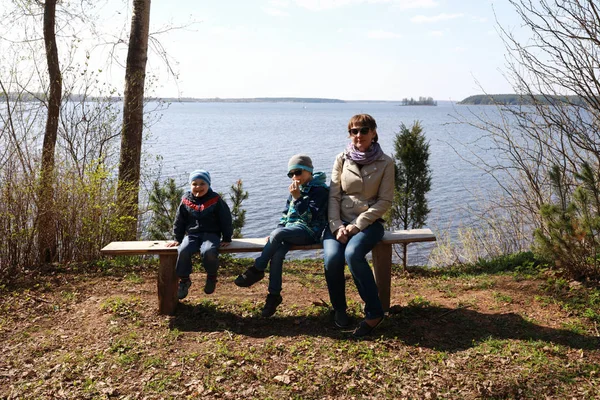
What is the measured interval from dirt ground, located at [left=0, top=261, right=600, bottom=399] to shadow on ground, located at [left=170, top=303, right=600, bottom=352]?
0.6 inches

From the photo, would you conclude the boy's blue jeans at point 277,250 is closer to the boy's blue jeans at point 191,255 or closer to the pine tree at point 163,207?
the boy's blue jeans at point 191,255

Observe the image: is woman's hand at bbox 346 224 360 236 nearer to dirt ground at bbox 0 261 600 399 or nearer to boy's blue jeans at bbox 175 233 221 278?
dirt ground at bbox 0 261 600 399

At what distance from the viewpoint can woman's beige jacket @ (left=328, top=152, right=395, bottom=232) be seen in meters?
4.48

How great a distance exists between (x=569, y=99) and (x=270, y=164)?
23160 millimetres

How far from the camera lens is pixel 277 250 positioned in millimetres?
4574

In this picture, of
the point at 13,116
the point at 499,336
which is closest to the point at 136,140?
the point at 13,116

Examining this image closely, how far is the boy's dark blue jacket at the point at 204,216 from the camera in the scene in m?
4.79

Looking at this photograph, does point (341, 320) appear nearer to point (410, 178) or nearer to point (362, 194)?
point (362, 194)

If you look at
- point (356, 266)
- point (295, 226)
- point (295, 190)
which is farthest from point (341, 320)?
point (295, 190)

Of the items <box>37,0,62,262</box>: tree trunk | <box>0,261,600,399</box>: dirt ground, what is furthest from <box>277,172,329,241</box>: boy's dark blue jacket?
<box>37,0,62,262</box>: tree trunk

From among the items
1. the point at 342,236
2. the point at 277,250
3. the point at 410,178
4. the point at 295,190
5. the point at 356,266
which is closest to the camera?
the point at 356,266

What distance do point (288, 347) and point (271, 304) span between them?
0.61m

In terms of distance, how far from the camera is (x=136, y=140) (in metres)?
7.65

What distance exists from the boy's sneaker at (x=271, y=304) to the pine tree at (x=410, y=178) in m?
Answer: 4.22
